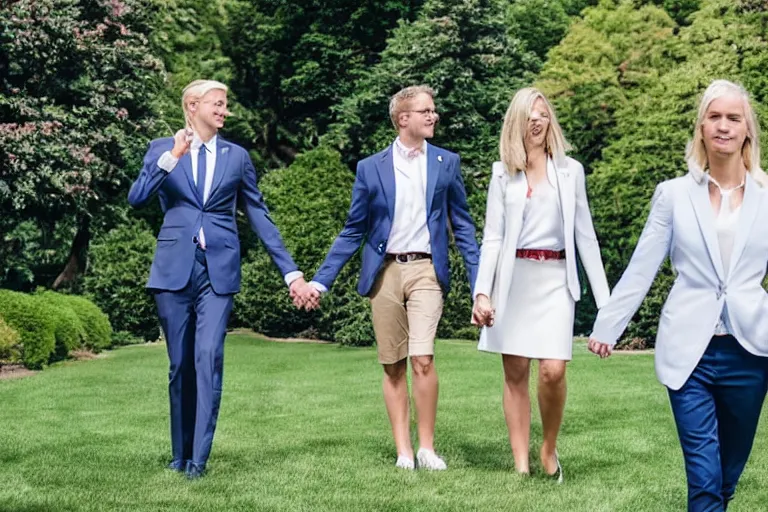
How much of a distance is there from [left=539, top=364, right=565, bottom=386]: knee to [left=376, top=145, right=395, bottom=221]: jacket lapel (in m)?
1.45

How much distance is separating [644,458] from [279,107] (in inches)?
1159

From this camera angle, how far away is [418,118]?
789cm

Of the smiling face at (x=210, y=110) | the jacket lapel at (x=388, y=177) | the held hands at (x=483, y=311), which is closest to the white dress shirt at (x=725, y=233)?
the held hands at (x=483, y=311)

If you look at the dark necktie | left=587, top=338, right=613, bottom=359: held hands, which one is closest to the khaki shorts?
the dark necktie

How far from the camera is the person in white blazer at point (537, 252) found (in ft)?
23.4

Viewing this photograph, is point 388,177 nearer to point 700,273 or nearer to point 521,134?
point 521,134

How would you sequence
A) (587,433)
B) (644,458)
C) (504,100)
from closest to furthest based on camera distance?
Answer: (644,458) < (587,433) < (504,100)

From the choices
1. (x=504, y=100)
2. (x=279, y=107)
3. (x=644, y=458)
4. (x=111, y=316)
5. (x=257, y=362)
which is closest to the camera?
(x=644, y=458)

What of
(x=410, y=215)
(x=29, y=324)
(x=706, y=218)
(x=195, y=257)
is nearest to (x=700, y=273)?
(x=706, y=218)

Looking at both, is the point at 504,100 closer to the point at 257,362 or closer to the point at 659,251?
the point at 257,362

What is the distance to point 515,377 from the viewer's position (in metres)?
7.45

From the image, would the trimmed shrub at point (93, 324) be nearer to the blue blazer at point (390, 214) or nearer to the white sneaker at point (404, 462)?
the blue blazer at point (390, 214)

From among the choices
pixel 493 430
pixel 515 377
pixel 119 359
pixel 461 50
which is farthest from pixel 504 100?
pixel 515 377

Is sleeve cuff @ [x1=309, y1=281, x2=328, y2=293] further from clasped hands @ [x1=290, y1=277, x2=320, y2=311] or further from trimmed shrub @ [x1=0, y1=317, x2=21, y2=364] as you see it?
trimmed shrub @ [x1=0, y1=317, x2=21, y2=364]
